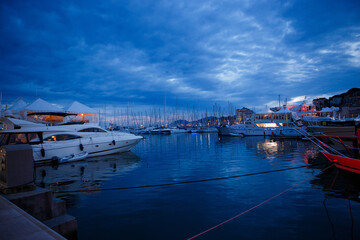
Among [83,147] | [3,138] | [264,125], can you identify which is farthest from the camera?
[264,125]

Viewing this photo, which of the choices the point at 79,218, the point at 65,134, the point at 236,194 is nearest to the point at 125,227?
the point at 79,218

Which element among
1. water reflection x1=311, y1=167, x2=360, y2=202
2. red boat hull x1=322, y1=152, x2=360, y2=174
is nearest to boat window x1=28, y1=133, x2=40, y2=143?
water reflection x1=311, y1=167, x2=360, y2=202

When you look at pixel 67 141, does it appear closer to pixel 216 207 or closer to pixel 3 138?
pixel 3 138

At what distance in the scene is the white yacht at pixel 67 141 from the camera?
51.1ft

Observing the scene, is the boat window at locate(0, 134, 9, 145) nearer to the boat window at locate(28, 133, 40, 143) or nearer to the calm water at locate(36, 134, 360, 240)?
the boat window at locate(28, 133, 40, 143)

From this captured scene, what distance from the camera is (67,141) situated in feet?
60.9

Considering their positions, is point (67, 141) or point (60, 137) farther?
point (60, 137)

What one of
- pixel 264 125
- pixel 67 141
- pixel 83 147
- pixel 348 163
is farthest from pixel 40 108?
pixel 264 125

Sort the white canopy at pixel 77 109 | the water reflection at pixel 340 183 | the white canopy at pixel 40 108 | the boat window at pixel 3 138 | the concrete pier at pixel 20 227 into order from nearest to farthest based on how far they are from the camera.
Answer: the concrete pier at pixel 20 227
the water reflection at pixel 340 183
the boat window at pixel 3 138
the white canopy at pixel 40 108
the white canopy at pixel 77 109

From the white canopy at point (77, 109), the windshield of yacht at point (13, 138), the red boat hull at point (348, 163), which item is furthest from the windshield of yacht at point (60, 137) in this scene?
the red boat hull at point (348, 163)

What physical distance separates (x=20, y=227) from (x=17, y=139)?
47.1 feet

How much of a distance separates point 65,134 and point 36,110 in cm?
1291

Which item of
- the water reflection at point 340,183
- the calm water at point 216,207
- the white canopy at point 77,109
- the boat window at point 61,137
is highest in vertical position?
the white canopy at point 77,109

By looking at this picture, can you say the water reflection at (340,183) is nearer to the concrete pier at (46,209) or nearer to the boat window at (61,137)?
the concrete pier at (46,209)
